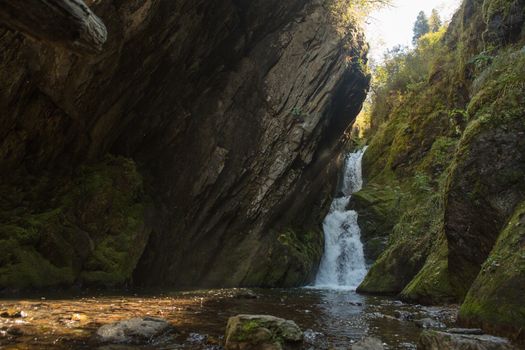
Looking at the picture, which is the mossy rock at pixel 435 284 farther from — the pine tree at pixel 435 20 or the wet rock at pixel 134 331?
the pine tree at pixel 435 20

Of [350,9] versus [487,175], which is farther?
[350,9]

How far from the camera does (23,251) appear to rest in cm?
1023

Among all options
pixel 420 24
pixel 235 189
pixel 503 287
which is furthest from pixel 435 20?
pixel 503 287

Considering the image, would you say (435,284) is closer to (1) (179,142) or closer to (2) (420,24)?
(1) (179,142)

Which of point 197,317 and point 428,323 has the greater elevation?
point 428,323

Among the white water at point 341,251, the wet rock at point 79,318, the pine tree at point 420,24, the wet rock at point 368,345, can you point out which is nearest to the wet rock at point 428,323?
the wet rock at point 368,345

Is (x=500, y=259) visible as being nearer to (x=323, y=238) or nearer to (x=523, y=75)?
(x=523, y=75)

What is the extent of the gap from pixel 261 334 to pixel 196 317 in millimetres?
2703

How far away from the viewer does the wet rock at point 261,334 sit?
5406 millimetres

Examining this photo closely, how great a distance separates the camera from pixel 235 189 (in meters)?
16.6

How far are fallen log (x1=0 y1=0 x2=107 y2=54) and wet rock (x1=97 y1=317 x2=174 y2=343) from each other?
4.40 meters

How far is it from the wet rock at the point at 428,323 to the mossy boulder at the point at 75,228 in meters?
8.34

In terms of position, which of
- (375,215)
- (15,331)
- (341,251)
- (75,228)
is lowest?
(15,331)

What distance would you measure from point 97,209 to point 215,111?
6.14m
